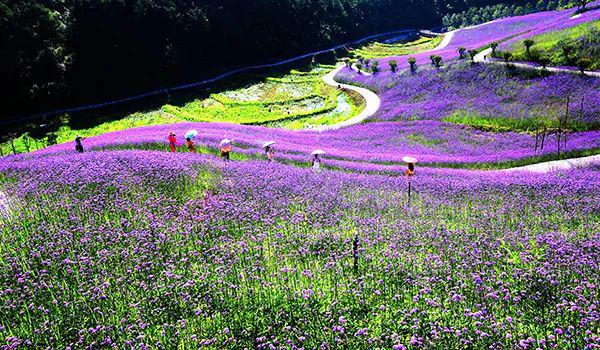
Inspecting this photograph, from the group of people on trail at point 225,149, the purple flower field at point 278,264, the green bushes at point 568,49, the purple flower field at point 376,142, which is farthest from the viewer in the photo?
the green bushes at point 568,49

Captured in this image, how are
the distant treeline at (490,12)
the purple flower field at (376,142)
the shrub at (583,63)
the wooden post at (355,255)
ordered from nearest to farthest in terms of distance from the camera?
the wooden post at (355,255), the purple flower field at (376,142), the shrub at (583,63), the distant treeline at (490,12)

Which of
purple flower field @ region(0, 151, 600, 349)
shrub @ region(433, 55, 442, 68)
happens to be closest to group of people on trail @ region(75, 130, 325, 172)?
purple flower field @ region(0, 151, 600, 349)

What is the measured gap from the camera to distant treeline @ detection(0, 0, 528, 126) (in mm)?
41750

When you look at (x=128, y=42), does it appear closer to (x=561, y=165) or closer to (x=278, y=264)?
(x=561, y=165)

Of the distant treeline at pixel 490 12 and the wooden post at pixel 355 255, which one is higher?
the distant treeline at pixel 490 12

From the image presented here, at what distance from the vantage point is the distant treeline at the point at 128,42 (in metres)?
41.8

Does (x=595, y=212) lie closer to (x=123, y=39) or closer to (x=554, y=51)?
(x=554, y=51)

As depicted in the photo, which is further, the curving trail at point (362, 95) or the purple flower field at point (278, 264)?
the curving trail at point (362, 95)

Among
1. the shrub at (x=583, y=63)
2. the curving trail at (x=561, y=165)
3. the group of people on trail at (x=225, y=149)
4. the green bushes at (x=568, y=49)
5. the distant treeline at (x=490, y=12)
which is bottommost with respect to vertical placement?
the curving trail at (x=561, y=165)

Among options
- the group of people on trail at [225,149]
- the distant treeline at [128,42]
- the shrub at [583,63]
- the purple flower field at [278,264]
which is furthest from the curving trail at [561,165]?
the distant treeline at [128,42]

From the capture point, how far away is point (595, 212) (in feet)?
42.5

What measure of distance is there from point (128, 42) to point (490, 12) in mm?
85669

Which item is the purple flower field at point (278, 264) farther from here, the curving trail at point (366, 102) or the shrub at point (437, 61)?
the shrub at point (437, 61)

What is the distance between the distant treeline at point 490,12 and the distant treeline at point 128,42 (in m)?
44.0
